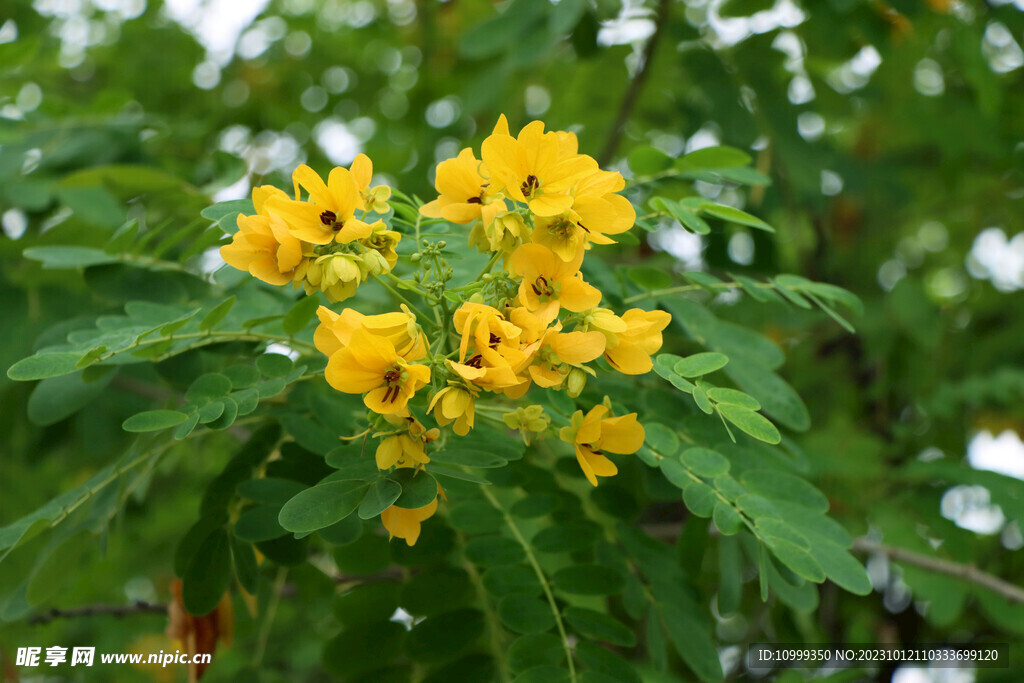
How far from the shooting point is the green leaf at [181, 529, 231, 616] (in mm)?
1325

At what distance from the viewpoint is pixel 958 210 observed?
2.88 m

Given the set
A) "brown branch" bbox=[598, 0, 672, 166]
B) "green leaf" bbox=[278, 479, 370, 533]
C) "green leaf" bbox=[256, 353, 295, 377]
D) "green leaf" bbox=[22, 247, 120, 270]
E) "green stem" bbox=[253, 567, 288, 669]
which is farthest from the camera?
"brown branch" bbox=[598, 0, 672, 166]

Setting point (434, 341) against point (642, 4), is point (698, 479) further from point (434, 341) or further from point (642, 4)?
point (642, 4)

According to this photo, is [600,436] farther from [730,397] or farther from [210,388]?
[210,388]

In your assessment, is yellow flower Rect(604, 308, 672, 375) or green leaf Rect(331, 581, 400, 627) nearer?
yellow flower Rect(604, 308, 672, 375)

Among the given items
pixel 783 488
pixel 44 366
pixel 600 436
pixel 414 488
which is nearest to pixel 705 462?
pixel 783 488

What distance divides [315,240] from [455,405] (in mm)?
286

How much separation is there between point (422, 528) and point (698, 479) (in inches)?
19.1

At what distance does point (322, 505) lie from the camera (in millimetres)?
983

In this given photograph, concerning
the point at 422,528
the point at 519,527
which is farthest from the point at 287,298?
the point at 519,527

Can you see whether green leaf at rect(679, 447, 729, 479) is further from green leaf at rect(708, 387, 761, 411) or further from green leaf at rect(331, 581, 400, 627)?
green leaf at rect(331, 581, 400, 627)

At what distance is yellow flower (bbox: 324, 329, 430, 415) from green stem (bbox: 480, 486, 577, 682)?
A: 1.77 ft

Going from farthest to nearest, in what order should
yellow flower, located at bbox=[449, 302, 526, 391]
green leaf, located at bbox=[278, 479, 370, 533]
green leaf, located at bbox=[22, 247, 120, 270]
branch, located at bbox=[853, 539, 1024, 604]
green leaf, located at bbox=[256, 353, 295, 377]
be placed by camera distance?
branch, located at bbox=[853, 539, 1024, 604] → green leaf, located at bbox=[22, 247, 120, 270] → green leaf, located at bbox=[256, 353, 295, 377] → green leaf, located at bbox=[278, 479, 370, 533] → yellow flower, located at bbox=[449, 302, 526, 391]

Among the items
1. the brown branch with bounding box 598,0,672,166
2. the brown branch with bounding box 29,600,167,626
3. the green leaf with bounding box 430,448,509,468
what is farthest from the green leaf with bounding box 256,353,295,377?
the brown branch with bounding box 598,0,672,166
